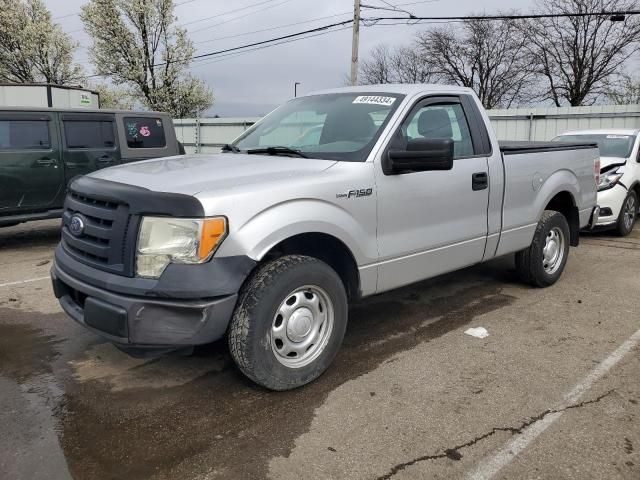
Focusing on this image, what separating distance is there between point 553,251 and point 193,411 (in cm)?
408

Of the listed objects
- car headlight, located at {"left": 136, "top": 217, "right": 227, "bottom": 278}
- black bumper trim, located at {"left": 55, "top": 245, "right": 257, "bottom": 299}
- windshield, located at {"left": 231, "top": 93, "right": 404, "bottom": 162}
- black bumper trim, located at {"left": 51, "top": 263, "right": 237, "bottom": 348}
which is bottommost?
black bumper trim, located at {"left": 51, "top": 263, "right": 237, "bottom": 348}

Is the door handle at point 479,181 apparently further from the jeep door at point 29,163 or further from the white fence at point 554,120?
the white fence at point 554,120

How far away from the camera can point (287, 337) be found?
3281 mm

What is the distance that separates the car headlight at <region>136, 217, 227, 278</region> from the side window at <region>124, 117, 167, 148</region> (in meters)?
6.33

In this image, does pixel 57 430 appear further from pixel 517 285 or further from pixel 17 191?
pixel 17 191

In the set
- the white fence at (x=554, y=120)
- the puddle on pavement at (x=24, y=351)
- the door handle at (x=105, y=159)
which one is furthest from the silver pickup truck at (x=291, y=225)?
the white fence at (x=554, y=120)

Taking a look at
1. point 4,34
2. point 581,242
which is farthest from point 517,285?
point 4,34

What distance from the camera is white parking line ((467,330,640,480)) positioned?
8.50 feet

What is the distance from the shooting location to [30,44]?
30.7 meters

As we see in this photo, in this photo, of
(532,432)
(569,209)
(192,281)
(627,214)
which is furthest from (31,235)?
(627,214)

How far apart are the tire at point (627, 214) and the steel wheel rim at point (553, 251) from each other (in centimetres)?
333

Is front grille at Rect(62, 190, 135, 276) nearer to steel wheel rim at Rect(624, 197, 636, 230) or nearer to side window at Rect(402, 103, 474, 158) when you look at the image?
side window at Rect(402, 103, 474, 158)

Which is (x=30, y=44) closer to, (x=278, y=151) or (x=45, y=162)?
(x=45, y=162)

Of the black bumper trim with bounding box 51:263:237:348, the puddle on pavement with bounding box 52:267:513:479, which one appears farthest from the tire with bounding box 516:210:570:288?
the black bumper trim with bounding box 51:263:237:348
